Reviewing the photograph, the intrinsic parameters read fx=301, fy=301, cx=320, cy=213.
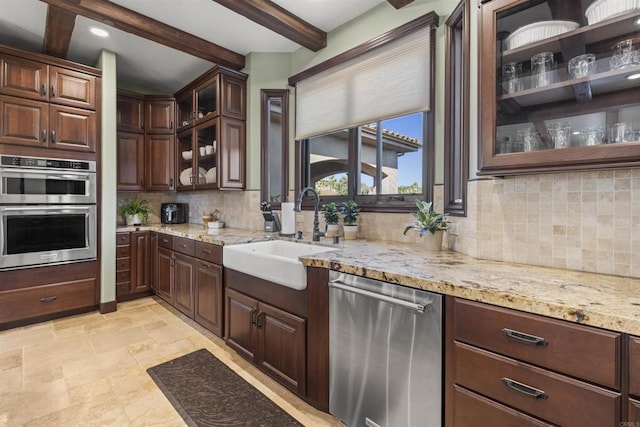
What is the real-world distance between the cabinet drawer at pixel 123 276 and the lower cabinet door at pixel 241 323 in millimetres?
1968

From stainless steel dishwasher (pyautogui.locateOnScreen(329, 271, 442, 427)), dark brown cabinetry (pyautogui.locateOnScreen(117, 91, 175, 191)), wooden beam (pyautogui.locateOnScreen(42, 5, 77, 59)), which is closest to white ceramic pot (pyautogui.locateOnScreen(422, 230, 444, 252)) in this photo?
stainless steel dishwasher (pyautogui.locateOnScreen(329, 271, 442, 427))

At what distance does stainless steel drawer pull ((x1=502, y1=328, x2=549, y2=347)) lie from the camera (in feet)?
3.24

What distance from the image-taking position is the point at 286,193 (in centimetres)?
327

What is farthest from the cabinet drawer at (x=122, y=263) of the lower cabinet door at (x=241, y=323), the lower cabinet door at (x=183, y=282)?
the lower cabinet door at (x=241, y=323)

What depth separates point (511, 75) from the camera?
144 centimetres

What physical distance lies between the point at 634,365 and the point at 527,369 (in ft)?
0.89

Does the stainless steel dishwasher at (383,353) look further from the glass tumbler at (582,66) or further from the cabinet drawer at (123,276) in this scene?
the cabinet drawer at (123,276)

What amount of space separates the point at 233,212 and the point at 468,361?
306 cm

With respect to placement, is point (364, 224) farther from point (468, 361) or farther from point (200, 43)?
point (200, 43)

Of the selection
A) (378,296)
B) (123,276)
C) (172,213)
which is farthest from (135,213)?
(378,296)

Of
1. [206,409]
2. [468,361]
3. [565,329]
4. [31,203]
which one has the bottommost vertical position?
[206,409]

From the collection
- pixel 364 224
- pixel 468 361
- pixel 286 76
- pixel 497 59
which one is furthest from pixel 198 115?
pixel 468 361

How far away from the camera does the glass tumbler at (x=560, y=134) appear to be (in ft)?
4.31

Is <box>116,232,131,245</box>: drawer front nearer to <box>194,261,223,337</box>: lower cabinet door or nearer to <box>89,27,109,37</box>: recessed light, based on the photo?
<box>194,261,223,337</box>: lower cabinet door
